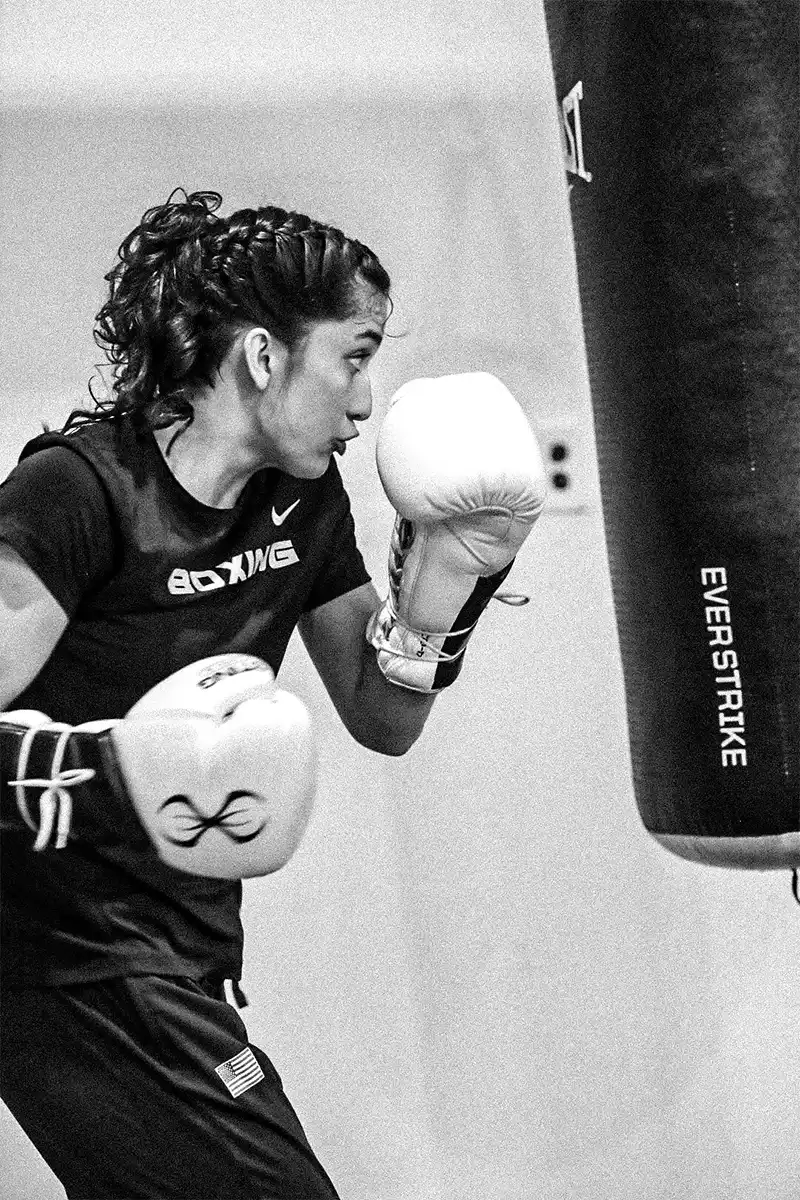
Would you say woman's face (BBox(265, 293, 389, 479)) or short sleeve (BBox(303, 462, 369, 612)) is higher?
woman's face (BBox(265, 293, 389, 479))

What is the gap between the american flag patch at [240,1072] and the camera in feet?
4.22

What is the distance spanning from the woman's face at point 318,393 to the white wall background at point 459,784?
778 millimetres

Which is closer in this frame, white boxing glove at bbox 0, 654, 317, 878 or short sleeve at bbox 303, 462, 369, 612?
white boxing glove at bbox 0, 654, 317, 878

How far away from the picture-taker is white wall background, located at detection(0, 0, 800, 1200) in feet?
7.00

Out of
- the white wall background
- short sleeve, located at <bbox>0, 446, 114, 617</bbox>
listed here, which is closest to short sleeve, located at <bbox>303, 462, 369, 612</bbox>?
short sleeve, located at <bbox>0, 446, 114, 617</bbox>

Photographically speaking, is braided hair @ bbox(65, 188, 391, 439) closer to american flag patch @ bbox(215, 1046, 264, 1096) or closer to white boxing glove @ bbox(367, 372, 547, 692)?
white boxing glove @ bbox(367, 372, 547, 692)

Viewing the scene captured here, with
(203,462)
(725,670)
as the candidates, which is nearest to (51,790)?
(203,462)

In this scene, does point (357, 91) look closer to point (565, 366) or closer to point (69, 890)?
point (565, 366)

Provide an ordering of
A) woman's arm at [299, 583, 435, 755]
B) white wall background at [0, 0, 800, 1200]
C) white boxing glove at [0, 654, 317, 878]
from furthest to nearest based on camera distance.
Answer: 1. white wall background at [0, 0, 800, 1200]
2. woman's arm at [299, 583, 435, 755]
3. white boxing glove at [0, 654, 317, 878]

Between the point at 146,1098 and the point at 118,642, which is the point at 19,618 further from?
the point at 146,1098

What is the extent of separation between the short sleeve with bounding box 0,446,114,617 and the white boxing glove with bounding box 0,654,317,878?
0.12 meters

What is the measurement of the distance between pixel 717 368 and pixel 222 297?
42cm

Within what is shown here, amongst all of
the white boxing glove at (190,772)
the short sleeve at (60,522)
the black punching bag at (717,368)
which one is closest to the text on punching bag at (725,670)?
the black punching bag at (717,368)

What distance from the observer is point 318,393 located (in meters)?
1.37
